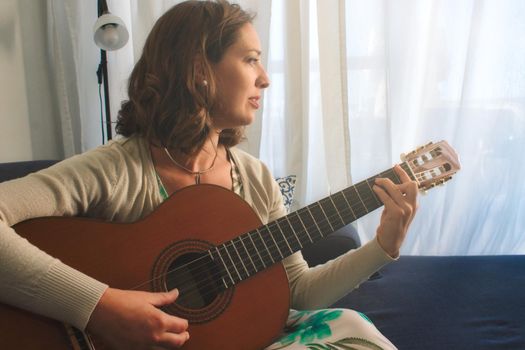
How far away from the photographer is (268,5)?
Answer: 69.8 inches

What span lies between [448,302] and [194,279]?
32.1 inches

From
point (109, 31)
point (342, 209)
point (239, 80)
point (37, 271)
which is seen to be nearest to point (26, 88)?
point (109, 31)

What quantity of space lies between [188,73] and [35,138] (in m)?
1.28

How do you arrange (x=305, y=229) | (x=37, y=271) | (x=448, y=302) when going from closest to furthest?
1. (x=37, y=271)
2. (x=305, y=229)
3. (x=448, y=302)

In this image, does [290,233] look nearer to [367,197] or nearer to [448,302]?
[367,197]

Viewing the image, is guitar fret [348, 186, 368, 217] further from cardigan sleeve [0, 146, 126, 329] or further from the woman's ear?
cardigan sleeve [0, 146, 126, 329]

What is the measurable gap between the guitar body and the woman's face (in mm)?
181

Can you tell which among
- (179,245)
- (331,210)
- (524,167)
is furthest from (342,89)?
(179,245)

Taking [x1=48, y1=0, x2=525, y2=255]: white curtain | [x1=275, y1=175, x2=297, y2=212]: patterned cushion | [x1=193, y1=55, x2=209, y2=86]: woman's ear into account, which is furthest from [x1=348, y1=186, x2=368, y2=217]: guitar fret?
[x1=48, y1=0, x2=525, y2=255]: white curtain

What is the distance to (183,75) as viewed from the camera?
96 cm

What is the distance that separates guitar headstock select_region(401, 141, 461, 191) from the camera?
984 mm

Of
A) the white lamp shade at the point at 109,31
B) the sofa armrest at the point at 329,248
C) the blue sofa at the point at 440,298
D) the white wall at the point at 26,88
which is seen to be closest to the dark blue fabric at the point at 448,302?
the blue sofa at the point at 440,298

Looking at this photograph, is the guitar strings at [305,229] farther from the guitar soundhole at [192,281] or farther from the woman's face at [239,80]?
the woman's face at [239,80]

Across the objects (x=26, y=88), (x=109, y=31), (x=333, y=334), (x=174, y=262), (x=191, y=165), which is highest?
(x=109, y=31)
